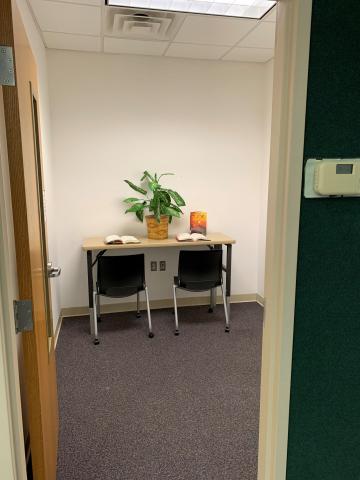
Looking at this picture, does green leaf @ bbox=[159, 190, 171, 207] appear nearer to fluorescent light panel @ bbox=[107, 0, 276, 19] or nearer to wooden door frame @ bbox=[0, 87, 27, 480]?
fluorescent light panel @ bbox=[107, 0, 276, 19]

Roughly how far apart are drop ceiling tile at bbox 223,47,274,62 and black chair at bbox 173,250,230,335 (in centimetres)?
203

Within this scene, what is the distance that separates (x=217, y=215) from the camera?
420cm

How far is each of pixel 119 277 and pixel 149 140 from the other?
1548 millimetres

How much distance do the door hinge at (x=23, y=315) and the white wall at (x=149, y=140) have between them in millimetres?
2883

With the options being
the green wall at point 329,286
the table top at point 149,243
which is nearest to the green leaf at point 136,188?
the table top at point 149,243

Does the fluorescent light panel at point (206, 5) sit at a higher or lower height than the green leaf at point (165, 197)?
higher

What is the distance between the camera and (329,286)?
110 cm

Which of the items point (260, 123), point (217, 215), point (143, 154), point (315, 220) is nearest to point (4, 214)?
point (315, 220)

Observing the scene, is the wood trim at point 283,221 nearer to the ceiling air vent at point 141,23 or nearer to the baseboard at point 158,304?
the ceiling air vent at point 141,23

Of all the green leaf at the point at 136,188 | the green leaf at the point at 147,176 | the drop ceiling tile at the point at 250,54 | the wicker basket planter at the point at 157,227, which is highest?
the drop ceiling tile at the point at 250,54

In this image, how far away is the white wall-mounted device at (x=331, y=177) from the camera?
102 cm

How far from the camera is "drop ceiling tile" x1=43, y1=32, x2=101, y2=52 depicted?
3215 millimetres

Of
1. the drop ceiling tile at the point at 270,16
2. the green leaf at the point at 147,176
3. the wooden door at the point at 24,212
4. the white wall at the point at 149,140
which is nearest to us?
the wooden door at the point at 24,212

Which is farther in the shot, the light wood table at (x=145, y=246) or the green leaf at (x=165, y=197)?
the green leaf at (x=165, y=197)
